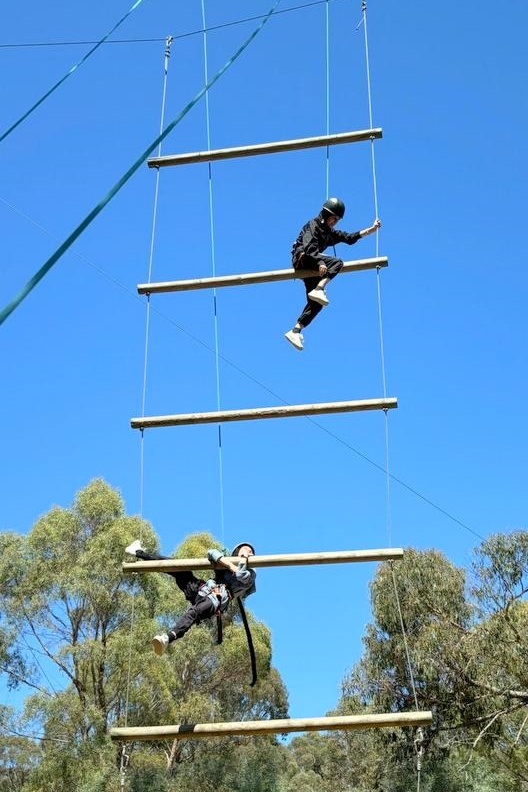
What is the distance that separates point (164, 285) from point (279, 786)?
11.7 meters

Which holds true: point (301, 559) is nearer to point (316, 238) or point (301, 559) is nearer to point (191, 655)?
point (316, 238)

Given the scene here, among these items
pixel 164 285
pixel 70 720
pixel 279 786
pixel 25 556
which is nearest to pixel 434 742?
pixel 279 786

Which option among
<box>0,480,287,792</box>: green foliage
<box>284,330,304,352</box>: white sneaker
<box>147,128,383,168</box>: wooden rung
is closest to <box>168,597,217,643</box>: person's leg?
<box>284,330,304,352</box>: white sneaker

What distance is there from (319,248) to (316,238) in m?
0.08

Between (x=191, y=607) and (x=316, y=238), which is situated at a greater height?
(x=316, y=238)

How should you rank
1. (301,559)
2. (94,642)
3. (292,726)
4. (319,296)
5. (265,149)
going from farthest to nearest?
(94,642) < (265,149) < (319,296) < (301,559) < (292,726)

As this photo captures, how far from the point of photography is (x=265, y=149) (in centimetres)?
782

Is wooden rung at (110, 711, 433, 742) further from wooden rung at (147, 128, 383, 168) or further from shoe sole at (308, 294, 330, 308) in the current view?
wooden rung at (147, 128, 383, 168)

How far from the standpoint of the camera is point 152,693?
52.7 feet

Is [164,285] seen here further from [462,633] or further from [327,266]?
[462,633]

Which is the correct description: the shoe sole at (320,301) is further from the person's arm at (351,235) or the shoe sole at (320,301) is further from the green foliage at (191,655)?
the green foliage at (191,655)

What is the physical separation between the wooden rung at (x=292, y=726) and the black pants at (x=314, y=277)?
2.87 m

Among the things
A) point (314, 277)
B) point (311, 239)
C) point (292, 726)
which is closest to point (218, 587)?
point (292, 726)

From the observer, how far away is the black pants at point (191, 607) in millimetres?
5902
